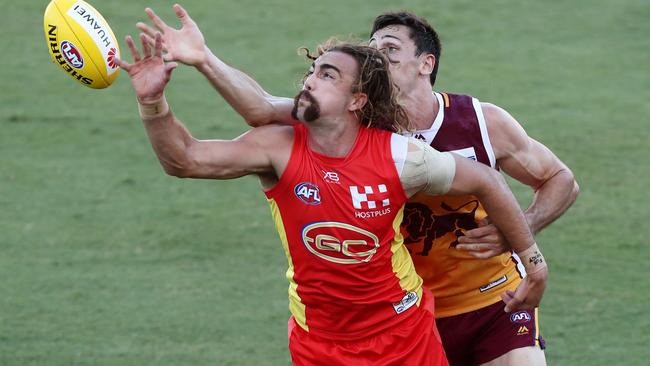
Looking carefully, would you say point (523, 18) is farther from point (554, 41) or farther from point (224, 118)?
point (224, 118)

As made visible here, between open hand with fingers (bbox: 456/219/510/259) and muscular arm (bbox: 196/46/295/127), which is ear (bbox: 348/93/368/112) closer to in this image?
muscular arm (bbox: 196/46/295/127)

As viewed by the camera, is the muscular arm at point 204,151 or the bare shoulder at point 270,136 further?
the bare shoulder at point 270,136

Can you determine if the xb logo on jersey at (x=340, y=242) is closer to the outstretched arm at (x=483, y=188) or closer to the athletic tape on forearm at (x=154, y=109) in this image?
the outstretched arm at (x=483, y=188)

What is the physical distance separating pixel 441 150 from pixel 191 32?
135 cm

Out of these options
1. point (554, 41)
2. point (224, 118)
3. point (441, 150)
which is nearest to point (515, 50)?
point (554, 41)

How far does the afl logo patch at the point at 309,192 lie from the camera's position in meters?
5.13

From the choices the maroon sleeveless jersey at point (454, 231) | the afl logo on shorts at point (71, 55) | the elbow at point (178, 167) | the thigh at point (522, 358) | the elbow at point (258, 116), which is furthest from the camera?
the thigh at point (522, 358)

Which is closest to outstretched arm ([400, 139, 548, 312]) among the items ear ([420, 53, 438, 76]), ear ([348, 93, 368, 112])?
ear ([348, 93, 368, 112])

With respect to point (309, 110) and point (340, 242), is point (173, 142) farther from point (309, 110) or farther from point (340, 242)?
point (340, 242)

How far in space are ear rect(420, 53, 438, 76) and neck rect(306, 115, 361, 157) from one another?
88 cm

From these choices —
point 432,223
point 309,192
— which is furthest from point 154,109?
point 432,223

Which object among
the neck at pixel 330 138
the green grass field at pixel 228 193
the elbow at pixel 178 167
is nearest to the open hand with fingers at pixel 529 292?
the neck at pixel 330 138

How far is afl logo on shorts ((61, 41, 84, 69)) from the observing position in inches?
216

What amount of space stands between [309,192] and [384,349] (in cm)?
82
